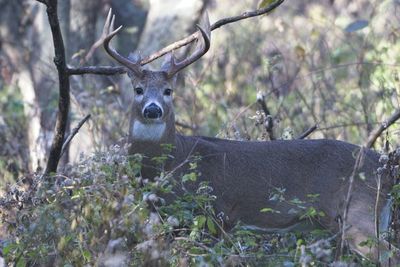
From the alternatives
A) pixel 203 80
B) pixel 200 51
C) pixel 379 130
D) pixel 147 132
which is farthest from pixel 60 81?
pixel 203 80

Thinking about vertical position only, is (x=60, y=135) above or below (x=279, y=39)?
below

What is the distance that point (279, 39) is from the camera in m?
15.5

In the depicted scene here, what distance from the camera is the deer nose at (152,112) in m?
7.49

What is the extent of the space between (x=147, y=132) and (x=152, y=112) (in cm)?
19

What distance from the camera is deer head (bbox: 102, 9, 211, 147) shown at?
7525 mm

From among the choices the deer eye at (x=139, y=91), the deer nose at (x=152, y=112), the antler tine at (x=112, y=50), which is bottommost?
the deer nose at (x=152, y=112)

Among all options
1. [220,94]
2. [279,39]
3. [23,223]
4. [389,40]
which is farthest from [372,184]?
[279,39]

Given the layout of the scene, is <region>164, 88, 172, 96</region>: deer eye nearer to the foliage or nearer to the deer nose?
the deer nose

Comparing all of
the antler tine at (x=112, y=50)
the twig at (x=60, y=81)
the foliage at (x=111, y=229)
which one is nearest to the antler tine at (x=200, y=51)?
the antler tine at (x=112, y=50)

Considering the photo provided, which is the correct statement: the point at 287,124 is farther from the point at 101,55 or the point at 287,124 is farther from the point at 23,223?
the point at 23,223

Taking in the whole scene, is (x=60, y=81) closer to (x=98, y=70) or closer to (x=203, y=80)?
(x=98, y=70)

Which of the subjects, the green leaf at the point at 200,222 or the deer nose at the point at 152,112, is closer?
the green leaf at the point at 200,222

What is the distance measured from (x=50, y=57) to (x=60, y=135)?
13.1 feet

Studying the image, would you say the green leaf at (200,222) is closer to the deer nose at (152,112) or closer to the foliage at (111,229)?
the foliage at (111,229)
